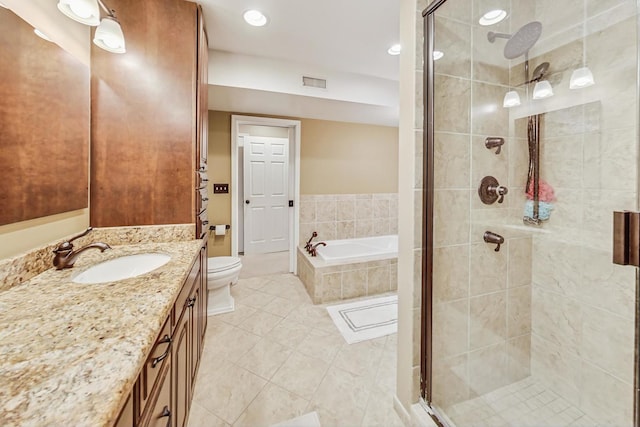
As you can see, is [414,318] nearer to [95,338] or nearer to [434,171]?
[434,171]

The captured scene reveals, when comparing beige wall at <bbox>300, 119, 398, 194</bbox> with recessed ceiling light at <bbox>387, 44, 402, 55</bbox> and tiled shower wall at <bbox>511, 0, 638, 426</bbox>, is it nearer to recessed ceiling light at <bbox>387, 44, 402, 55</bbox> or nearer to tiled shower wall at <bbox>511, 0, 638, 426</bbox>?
recessed ceiling light at <bbox>387, 44, 402, 55</bbox>

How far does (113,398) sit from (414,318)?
3.87 feet

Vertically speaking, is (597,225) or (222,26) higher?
(222,26)

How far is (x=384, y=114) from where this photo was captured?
3117mm

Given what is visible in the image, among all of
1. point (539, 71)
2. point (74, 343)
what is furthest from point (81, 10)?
point (539, 71)

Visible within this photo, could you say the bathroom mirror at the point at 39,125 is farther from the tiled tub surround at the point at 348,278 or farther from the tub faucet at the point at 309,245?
the tub faucet at the point at 309,245

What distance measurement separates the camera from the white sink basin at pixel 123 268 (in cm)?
117

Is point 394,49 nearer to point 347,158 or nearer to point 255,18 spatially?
point 255,18

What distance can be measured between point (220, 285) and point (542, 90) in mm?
2690

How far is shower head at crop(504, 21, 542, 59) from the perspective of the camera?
1327mm

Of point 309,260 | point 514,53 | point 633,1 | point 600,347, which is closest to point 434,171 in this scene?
point 514,53

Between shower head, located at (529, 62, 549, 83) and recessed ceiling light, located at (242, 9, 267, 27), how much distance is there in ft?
5.76

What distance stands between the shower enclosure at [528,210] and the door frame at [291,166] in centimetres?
222

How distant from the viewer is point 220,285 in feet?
7.50
